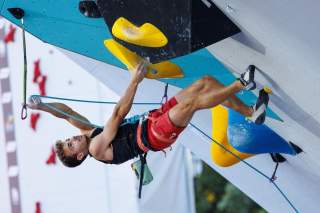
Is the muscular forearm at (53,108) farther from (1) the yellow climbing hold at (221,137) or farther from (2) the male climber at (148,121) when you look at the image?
(1) the yellow climbing hold at (221,137)

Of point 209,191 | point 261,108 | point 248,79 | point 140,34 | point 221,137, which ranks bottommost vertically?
point 209,191

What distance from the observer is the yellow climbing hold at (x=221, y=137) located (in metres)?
5.19

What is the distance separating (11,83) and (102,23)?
2.30 metres

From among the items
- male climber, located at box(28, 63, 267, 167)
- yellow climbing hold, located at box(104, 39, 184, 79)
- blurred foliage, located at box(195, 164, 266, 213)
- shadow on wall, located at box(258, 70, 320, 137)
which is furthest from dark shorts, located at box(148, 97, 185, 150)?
blurred foliage, located at box(195, 164, 266, 213)

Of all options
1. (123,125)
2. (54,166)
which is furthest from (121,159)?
(54,166)

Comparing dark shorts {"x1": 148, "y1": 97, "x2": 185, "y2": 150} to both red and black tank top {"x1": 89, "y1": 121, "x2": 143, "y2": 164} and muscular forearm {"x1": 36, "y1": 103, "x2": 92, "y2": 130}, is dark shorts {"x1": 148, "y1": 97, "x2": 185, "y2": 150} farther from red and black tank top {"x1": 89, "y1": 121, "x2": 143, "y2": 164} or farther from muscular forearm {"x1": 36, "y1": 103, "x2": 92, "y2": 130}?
muscular forearm {"x1": 36, "y1": 103, "x2": 92, "y2": 130}

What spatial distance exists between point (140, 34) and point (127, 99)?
0.32 m

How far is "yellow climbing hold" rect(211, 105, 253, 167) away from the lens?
17.0ft

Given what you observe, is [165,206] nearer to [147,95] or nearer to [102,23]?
[147,95]

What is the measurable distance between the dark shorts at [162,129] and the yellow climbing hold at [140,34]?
1.21 feet

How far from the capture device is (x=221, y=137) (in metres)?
5.23

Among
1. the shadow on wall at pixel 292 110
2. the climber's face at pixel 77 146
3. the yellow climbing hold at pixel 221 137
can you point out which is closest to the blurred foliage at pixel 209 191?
the yellow climbing hold at pixel 221 137

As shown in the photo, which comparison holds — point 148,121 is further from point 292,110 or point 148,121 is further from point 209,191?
point 209,191

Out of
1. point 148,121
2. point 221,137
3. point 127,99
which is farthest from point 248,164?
point 127,99
